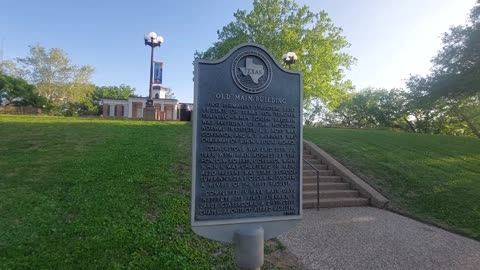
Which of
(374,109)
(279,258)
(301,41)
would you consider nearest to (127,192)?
(279,258)

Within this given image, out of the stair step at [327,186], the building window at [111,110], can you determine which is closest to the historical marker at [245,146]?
the stair step at [327,186]

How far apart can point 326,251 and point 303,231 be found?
3.12 feet

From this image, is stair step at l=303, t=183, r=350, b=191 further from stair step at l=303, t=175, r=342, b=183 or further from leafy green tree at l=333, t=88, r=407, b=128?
leafy green tree at l=333, t=88, r=407, b=128

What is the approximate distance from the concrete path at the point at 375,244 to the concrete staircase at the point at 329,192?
2.39 ft

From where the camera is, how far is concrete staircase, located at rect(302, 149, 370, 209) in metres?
8.02

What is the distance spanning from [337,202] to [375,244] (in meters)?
2.58

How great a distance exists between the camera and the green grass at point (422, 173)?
739 centimetres

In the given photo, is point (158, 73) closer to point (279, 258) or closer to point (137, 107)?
point (137, 107)

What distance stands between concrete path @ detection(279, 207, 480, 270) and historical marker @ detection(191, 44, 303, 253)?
1.49 metres

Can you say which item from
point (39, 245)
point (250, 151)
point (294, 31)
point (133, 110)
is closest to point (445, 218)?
point (250, 151)

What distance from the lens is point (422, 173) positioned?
9.62 m

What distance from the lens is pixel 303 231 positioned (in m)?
6.09

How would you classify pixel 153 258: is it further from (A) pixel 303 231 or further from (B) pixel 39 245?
(A) pixel 303 231

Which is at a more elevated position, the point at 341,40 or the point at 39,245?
the point at 341,40
